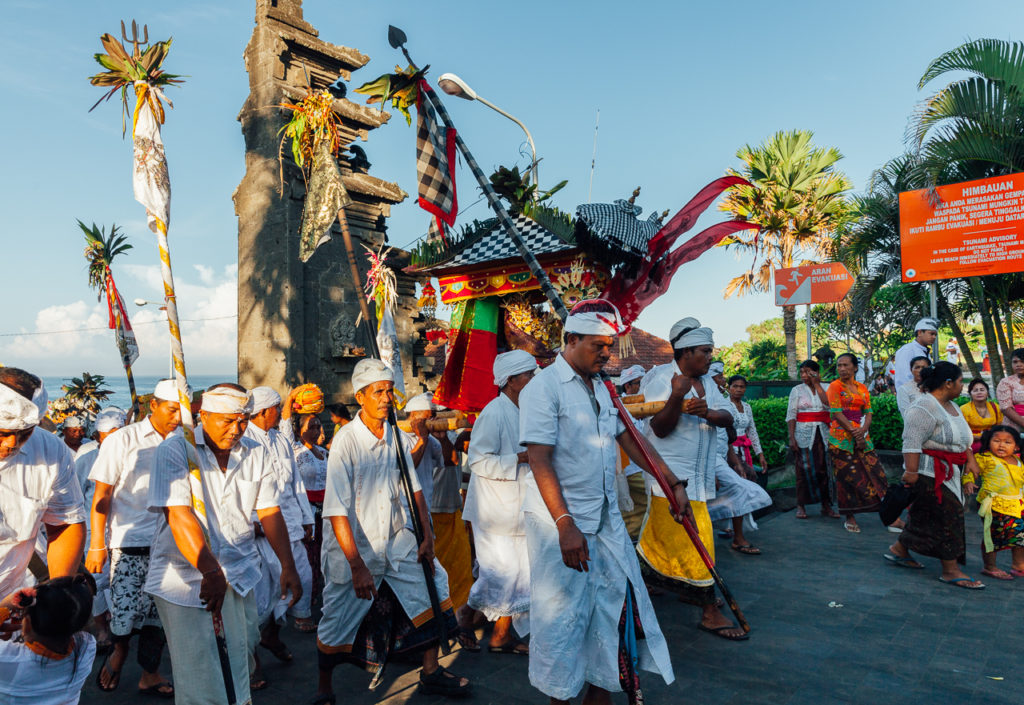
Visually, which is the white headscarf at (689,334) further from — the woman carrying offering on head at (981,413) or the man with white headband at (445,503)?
the woman carrying offering on head at (981,413)

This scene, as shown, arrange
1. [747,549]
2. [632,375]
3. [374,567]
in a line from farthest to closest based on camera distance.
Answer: [632,375] → [747,549] → [374,567]

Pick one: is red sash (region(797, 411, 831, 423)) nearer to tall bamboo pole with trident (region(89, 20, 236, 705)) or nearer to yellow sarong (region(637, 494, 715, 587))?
yellow sarong (region(637, 494, 715, 587))

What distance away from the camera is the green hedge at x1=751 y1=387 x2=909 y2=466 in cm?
1077

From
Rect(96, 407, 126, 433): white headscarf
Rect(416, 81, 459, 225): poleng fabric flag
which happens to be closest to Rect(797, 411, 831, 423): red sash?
Rect(416, 81, 459, 225): poleng fabric flag

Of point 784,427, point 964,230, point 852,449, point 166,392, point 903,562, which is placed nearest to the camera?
point 166,392

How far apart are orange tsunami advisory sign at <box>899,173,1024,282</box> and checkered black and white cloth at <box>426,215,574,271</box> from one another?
10408 mm

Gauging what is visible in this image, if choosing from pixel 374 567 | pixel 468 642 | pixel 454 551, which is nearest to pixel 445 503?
pixel 454 551

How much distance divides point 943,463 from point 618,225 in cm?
343

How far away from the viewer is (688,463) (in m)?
4.86

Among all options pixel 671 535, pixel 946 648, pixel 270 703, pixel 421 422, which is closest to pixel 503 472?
pixel 421 422

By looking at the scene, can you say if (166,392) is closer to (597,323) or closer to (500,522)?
(500,522)

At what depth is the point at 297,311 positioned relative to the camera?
10.7m

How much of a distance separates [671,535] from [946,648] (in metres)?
1.85

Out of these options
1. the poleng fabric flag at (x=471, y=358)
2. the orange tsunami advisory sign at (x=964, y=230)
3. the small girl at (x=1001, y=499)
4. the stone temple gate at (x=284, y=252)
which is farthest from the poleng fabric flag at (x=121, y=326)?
the orange tsunami advisory sign at (x=964, y=230)
